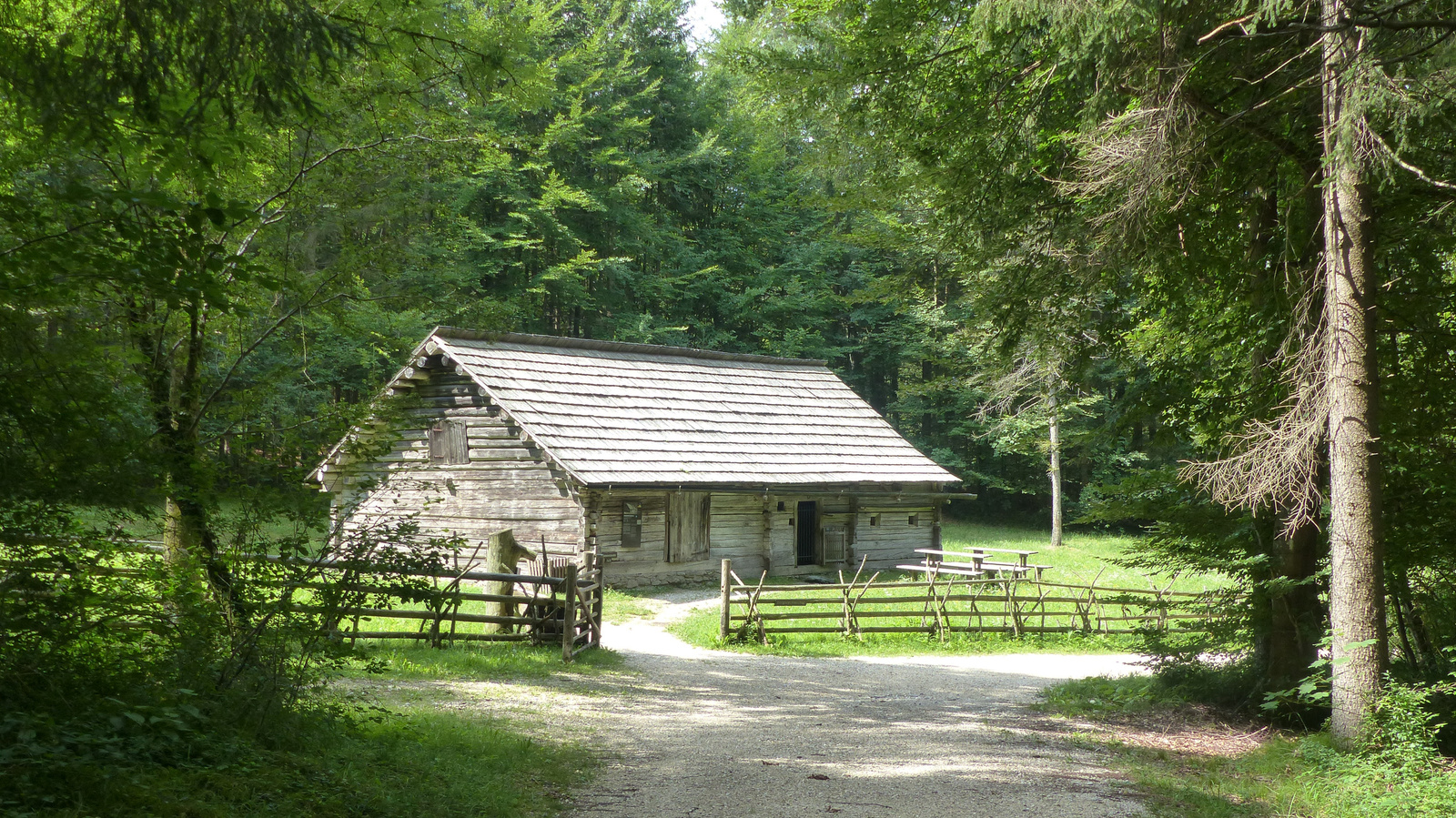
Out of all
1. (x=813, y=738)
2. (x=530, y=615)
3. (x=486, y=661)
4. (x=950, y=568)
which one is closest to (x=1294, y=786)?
(x=813, y=738)

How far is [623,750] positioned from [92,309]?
17.5 feet

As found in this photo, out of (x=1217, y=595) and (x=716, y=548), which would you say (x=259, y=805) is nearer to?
(x=1217, y=595)

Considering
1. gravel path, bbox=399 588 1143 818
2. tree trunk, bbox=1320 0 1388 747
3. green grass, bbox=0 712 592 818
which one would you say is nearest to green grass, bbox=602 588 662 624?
gravel path, bbox=399 588 1143 818

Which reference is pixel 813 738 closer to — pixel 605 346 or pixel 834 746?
pixel 834 746

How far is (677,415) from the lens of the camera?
2466cm

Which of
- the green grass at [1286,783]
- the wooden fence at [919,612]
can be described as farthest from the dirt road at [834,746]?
the wooden fence at [919,612]

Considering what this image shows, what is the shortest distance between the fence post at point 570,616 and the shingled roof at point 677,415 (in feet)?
20.0

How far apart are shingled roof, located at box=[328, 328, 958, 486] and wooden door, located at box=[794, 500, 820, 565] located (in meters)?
1.52

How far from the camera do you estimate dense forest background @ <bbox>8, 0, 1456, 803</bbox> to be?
A: 5.36 meters

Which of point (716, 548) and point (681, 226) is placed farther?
point (681, 226)

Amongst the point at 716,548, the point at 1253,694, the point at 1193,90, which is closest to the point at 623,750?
the point at 1253,694

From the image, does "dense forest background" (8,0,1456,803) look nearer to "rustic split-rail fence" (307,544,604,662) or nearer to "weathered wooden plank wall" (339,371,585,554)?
"rustic split-rail fence" (307,544,604,662)

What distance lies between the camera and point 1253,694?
10195mm

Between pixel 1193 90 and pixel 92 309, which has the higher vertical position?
pixel 1193 90
